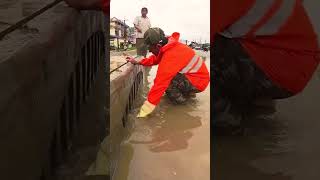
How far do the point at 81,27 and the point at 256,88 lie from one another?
0.57m

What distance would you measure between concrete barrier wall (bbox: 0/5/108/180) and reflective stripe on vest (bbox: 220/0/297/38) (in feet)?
1.15

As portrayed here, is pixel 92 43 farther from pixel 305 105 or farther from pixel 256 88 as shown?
pixel 305 105

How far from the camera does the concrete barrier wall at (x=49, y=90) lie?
2.52 ft

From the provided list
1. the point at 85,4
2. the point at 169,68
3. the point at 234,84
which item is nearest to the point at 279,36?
the point at 234,84

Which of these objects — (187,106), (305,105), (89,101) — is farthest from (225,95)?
(187,106)

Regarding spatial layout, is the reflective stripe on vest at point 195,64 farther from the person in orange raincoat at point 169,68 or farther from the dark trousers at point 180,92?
the dark trousers at point 180,92

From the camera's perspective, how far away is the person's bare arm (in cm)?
106

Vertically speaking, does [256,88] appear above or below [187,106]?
above

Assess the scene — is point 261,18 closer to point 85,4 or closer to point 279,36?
point 279,36

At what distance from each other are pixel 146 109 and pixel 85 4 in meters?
0.94

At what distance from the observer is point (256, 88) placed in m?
1.16

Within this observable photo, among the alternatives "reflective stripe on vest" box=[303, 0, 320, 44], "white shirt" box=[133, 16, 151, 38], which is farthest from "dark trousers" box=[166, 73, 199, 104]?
"reflective stripe on vest" box=[303, 0, 320, 44]

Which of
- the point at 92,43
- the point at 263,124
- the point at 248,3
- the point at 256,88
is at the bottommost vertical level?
the point at 263,124

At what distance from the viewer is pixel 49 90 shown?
979 millimetres
